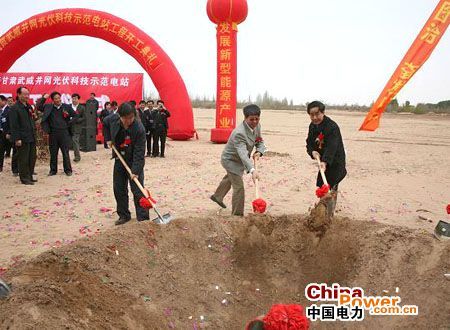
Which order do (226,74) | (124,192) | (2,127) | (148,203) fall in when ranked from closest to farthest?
(148,203)
(124,192)
(2,127)
(226,74)

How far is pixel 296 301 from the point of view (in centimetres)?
330

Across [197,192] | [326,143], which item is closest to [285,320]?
[326,143]

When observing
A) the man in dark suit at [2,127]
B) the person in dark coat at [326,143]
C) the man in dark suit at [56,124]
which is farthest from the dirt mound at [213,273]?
the man in dark suit at [2,127]

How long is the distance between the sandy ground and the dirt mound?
1.01m

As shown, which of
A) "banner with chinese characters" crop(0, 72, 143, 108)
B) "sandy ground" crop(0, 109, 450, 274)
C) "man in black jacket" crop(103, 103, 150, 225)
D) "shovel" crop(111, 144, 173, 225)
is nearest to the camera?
"shovel" crop(111, 144, 173, 225)

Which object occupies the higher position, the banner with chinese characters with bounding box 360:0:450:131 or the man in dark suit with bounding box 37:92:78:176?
the banner with chinese characters with bounding box 360:0:450:131

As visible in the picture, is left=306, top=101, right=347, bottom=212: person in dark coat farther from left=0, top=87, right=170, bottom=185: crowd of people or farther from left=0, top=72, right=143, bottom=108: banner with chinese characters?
left=0, top=72, right=143, bottom=108: banner with chinese characters

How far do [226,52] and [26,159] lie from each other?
718 cm

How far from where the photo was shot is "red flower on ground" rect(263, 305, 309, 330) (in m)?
1.60

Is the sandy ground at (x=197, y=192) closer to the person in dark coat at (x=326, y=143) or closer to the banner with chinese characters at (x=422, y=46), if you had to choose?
the person in dark coat at (x=326, y=143)

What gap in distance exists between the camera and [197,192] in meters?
6.71

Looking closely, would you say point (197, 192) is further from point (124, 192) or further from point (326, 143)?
point (326, 143)

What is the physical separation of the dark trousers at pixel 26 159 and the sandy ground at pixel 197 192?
272mm

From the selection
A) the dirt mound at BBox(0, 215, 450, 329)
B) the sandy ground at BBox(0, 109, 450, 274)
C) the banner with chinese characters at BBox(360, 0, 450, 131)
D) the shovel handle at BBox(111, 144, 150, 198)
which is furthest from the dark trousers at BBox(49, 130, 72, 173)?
the banner with chinese characters at BBox(360, 0, 450, 131)
